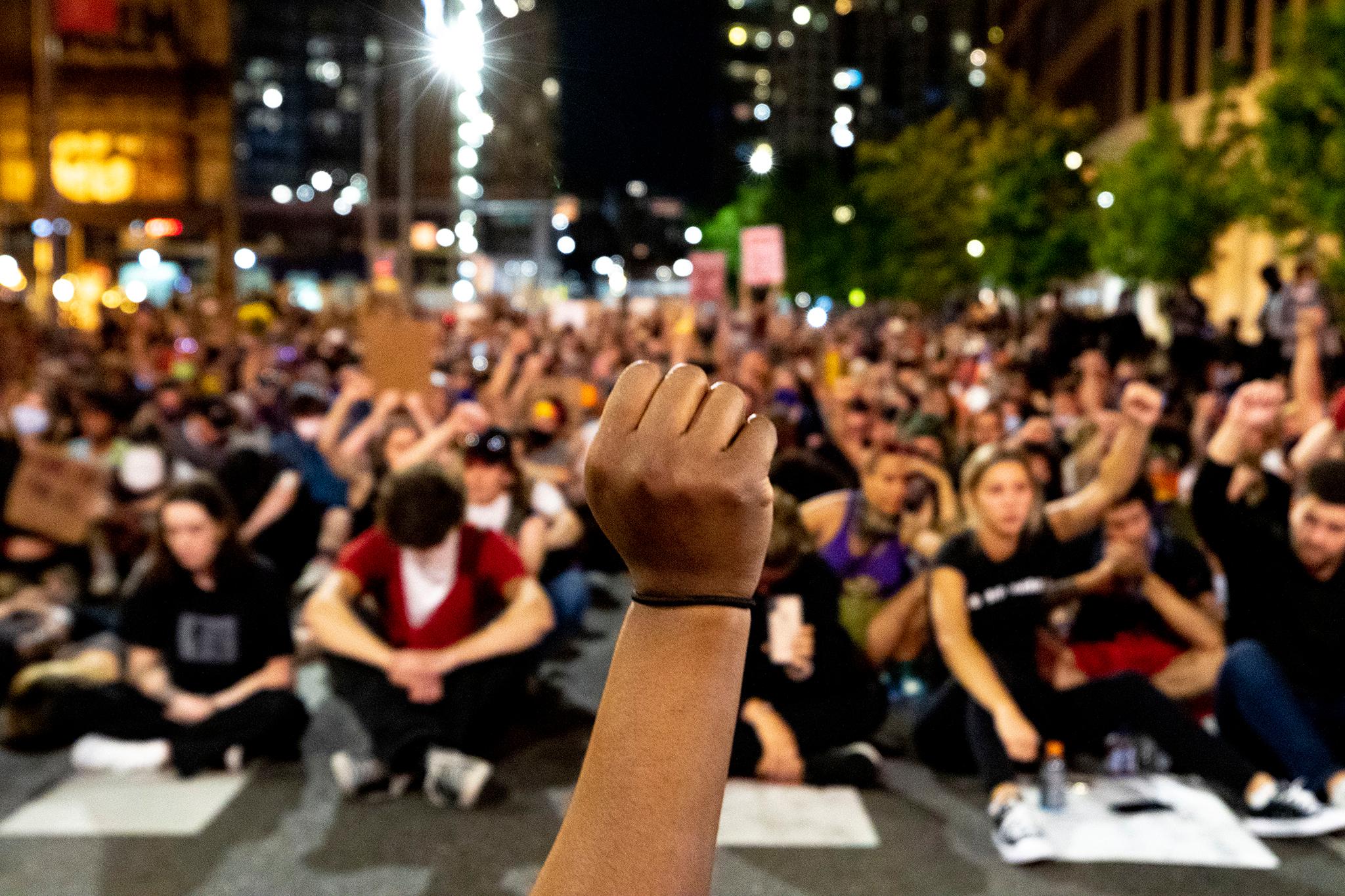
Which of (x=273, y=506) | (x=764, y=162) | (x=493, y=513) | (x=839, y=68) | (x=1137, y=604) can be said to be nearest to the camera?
(x=1137, y=604)

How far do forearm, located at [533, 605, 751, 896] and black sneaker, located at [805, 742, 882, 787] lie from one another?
15.0ft

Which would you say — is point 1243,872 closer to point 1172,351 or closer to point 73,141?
point 1172,351

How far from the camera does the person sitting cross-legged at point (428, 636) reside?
18.6ft

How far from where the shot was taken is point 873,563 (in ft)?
22.3

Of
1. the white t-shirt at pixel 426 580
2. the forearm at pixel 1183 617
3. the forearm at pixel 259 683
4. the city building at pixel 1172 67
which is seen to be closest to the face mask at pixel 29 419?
the forearm at pixel 259 683

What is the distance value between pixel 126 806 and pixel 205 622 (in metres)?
0.79

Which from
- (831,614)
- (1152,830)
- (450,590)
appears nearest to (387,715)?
(450,590)

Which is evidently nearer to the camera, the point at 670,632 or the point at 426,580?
the point at 670,632

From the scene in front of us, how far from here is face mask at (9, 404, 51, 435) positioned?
9664mm

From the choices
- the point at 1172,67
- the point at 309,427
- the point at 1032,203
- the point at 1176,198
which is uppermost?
the point at 1172,67

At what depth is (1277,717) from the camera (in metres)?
5.40

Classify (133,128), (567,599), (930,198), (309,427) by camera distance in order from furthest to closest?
(133,128) → (930,198) → (309,427) → (567,599)

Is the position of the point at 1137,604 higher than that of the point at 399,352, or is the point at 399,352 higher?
the point at 399,352

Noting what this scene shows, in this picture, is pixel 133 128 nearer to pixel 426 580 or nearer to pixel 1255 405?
pixel 426 580
